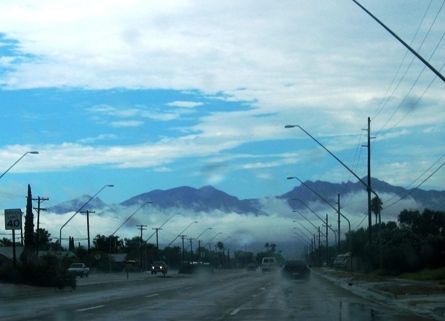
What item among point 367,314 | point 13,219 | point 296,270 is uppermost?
point 13,219

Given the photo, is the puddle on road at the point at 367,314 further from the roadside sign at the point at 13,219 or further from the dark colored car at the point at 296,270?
the dark colored car at the point at 296,270

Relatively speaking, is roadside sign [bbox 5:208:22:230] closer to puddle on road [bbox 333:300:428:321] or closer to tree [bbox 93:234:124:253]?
puddle on road [bbox 333:300:428:321]

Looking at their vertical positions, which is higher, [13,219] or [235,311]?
[13,219]

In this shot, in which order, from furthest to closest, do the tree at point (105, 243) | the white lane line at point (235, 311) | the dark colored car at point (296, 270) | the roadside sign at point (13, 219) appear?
the tree at point (105, 243) < the dark colored car at point (296, 270) < the roadside sign at point (13, 219) < the white lane line at point (235, 311)

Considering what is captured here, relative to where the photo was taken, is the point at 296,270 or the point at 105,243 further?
the point at 105,243

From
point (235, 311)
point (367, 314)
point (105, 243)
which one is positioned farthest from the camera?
point (105, 243)

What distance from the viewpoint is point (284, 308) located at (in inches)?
1119

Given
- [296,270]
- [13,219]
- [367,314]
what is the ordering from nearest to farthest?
[367,314] → [13,219] → [296,270]

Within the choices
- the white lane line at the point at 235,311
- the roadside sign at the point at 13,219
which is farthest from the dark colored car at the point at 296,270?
the white lane line at the point at 235,311

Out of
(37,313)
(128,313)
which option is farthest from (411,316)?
(37,313)

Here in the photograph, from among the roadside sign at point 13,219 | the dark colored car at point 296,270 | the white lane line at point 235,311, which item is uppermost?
the roadside sign at point 13,219

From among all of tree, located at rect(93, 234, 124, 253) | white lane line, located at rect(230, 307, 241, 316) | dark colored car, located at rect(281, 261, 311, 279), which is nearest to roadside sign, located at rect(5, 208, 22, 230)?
white lane line, located at rect(230, 307, 241, 316)

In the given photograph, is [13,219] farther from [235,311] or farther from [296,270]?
[296,270]

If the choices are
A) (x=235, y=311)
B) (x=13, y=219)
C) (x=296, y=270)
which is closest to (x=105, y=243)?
(x=296, y=270)
